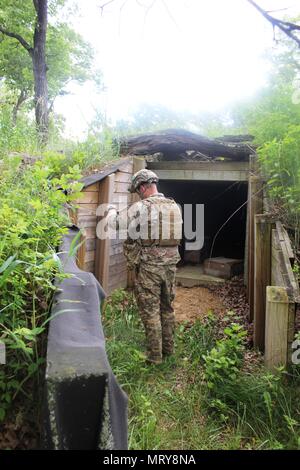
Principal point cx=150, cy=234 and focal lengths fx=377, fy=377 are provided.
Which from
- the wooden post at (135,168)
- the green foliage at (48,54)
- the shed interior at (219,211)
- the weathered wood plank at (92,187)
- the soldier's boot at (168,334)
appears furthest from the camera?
the green foliage at (48,54)

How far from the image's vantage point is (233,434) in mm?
2871

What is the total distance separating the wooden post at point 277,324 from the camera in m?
3.02

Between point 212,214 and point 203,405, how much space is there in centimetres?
746

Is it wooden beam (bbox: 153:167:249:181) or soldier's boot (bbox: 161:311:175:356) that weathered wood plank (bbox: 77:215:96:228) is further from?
wooden beam (bbox: 153:167:249:181)

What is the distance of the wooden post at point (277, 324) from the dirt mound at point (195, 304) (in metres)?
2.53

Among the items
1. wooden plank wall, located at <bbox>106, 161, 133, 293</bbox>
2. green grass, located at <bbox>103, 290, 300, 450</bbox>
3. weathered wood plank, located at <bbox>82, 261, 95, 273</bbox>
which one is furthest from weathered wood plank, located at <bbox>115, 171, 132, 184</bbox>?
green grass, located at <bbox>103, 290, 300, 450</bbox>

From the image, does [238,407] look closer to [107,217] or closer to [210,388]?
[210,388]

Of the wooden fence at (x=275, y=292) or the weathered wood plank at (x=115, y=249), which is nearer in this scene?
the wooden fence at (x=275, y=292)

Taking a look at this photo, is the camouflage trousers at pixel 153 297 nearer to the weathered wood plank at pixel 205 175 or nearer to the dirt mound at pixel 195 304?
the dirt mound at pixel 195 304

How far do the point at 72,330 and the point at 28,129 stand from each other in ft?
15.6

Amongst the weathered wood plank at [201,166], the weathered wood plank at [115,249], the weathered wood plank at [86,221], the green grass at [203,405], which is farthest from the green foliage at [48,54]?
the green grass at [203,405]

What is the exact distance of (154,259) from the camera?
4234 mm

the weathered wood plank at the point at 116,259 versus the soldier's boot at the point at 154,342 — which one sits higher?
the weathered wood plank at the point at 116,259
